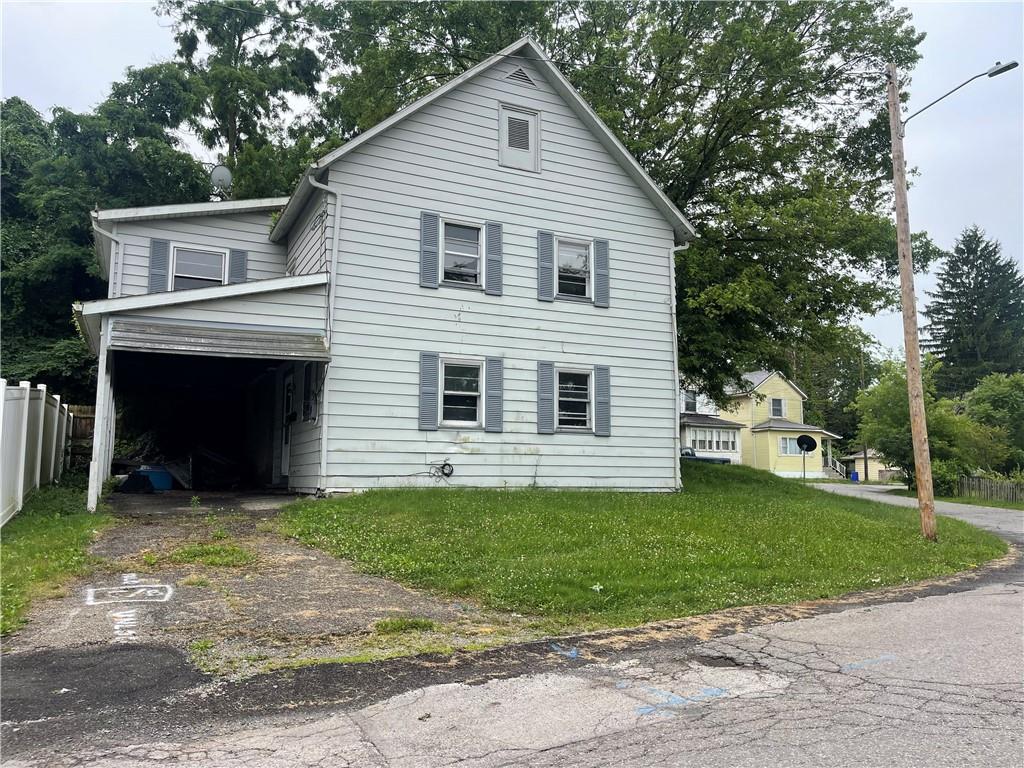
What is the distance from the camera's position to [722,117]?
68.3 ft

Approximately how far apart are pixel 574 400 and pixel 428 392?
3.27m

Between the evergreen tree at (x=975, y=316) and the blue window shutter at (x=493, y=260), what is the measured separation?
5518cm

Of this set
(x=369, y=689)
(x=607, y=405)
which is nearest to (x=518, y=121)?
(x=607, y=405)

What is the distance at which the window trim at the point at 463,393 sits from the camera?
14.4m

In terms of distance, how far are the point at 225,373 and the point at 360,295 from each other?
6214 millimetres

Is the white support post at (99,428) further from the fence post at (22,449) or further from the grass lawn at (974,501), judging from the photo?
the grass lawn at (974,501)

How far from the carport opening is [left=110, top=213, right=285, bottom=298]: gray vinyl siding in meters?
1.68

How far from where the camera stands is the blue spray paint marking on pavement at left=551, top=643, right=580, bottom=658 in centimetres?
574

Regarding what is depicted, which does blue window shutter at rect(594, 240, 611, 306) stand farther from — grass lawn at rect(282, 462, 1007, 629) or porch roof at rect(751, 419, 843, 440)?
porch roof at rect(751, 419, 843, 440)

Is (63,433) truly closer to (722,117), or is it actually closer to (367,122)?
(367,122)

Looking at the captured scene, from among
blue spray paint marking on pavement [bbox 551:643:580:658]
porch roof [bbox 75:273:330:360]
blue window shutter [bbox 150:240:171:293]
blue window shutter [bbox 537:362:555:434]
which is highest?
blue window shutter [bbox 150:240:171:293]

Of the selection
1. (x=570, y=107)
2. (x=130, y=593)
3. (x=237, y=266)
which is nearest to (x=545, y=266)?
(x=570, y=107)

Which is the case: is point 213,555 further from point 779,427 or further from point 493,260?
point 779,427

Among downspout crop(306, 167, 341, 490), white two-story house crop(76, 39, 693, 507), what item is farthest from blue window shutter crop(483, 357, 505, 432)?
downspout crop(306, 167, 341, 490)
